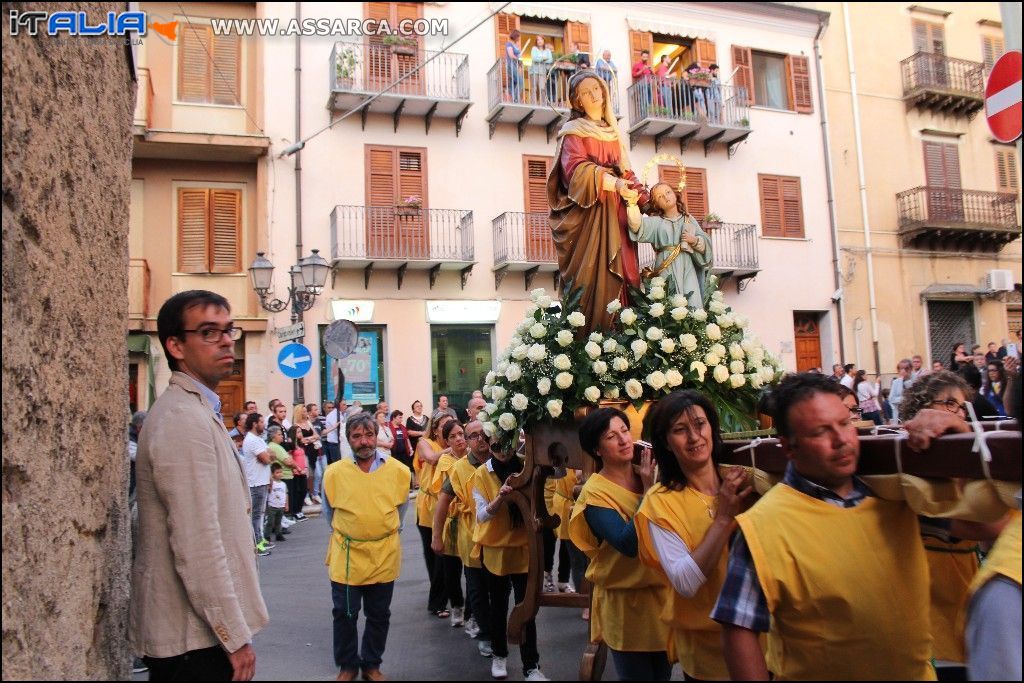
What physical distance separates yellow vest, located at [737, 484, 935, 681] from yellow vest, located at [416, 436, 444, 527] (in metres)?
5.14

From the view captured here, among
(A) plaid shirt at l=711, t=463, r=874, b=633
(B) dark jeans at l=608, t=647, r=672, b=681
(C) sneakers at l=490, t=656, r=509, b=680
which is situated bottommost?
(C) sneakers at l=490, t=656, r=509, b=680

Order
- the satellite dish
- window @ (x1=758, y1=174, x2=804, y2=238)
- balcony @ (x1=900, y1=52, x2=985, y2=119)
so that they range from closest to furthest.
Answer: the satellite dish
window @ (x1=758, y1=174, x2=804, y2=238)
balcony @ (x1=900, y1=52, x2=985, y2=119)

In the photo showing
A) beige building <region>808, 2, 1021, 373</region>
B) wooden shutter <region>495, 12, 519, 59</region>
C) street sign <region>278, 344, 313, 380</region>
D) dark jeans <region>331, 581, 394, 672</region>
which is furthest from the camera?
beige building <region>808, 2, 1021, 373</region>

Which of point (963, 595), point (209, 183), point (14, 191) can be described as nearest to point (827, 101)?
point (209, 183)

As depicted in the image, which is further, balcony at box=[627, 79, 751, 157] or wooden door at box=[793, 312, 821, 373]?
wooden door at box=[793, 312, 821, 373]

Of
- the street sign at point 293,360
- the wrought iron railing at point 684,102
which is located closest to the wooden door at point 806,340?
the wrought iron railing at point 684,102

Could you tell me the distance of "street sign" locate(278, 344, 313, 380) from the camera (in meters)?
10.7

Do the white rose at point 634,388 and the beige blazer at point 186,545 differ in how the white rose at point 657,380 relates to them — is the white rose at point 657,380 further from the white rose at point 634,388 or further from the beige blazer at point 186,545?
the beige blazer at point 186,545

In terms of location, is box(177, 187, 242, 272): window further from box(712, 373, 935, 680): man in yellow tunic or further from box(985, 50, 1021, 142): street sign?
box(712, 373, 935, 680): man in yellow tunic

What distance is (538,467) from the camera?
5.19m

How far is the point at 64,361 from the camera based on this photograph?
2.26 m

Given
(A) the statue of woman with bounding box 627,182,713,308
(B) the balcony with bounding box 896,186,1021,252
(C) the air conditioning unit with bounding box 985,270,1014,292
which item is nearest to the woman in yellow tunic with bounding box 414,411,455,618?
(A) the statue of woman with bounding box 627,182,713,308

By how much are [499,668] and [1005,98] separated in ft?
16.2

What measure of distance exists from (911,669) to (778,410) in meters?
0.74
